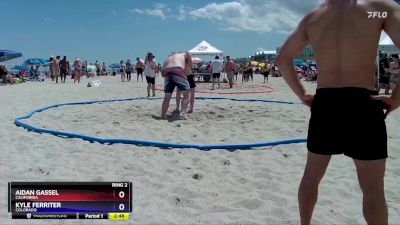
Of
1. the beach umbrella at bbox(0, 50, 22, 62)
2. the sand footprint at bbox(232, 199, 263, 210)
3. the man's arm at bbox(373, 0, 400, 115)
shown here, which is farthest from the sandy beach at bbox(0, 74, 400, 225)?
the beach umbrella at bbox(0, 50, 22, 62)

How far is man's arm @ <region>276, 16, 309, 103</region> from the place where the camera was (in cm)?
240

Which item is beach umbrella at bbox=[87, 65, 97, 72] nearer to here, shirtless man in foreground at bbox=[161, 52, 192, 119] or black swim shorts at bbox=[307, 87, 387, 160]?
shirtless man in foreground at bbox=[161, 52, 192, 119]

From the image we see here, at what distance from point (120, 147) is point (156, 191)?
5.70 feet

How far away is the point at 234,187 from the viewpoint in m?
3.82

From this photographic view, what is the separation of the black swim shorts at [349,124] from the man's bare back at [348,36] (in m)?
0.07

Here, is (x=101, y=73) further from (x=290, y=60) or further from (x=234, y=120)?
(x=290, y=60)

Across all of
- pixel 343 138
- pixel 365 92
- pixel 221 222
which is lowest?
pixel 221 222

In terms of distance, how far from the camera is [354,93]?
2.21 meters

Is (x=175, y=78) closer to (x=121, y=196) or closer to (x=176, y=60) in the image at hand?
(x=176, y=60)

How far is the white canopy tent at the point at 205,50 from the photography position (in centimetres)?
2617

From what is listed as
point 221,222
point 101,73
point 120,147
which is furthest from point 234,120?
point 101,73

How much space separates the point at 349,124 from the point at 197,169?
2.40 metres

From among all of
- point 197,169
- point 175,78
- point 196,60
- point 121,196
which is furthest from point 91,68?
point 121,196
